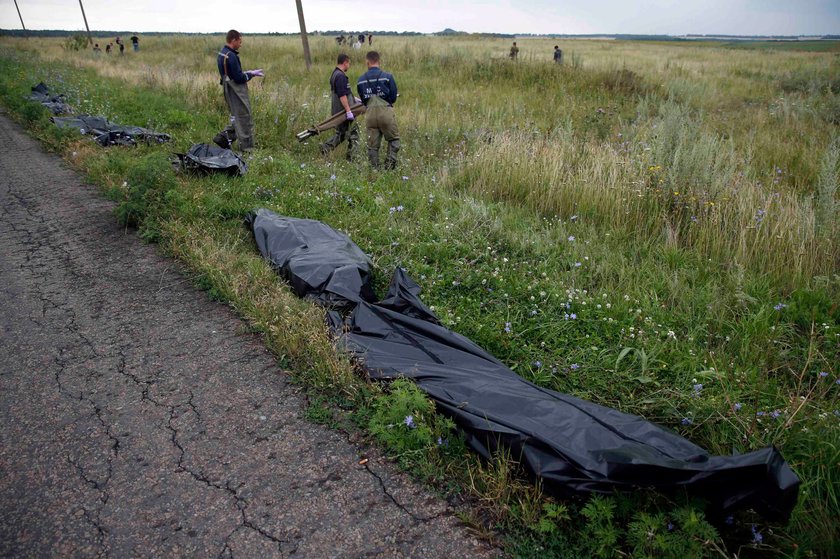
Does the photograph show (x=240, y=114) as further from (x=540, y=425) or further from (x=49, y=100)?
(x=540, y=425)

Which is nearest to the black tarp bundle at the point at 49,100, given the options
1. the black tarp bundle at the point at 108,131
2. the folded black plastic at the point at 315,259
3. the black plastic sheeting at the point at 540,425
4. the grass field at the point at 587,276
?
the black tarp bundle at the point at 108,131

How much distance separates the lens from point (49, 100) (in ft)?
39.4

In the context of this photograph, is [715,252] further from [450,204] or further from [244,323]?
[244,323]

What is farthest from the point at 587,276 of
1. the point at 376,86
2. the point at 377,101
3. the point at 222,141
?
the point at 222,141

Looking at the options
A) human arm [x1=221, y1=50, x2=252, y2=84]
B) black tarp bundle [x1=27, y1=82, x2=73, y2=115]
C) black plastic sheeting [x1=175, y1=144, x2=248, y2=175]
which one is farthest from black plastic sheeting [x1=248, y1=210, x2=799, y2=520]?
black tarp bundle [x1=27, y1=82, x2=73, y2=115]

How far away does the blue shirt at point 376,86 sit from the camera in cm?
754

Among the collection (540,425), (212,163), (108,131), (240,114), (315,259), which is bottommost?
(540,425)

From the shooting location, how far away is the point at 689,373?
318 centimetres

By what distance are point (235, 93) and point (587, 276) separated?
21.4 ft

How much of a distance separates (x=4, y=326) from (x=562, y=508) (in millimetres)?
3972

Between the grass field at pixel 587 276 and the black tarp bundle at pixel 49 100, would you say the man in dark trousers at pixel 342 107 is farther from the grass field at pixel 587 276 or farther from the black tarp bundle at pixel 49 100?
the black tarp bundle at pixel 49 100

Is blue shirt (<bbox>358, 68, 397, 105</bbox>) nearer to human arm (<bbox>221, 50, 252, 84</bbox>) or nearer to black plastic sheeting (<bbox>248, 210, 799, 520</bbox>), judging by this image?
human arm (<bbox>221, 50, 252, 84</bbox>)

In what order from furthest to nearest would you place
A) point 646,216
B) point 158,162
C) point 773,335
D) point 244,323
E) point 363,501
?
1. point 158,162
2. point 646,216
3. point 244,323
4. point 773,335
5. point 363,501

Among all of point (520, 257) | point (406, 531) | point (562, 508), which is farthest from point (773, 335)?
point (406, 531)
